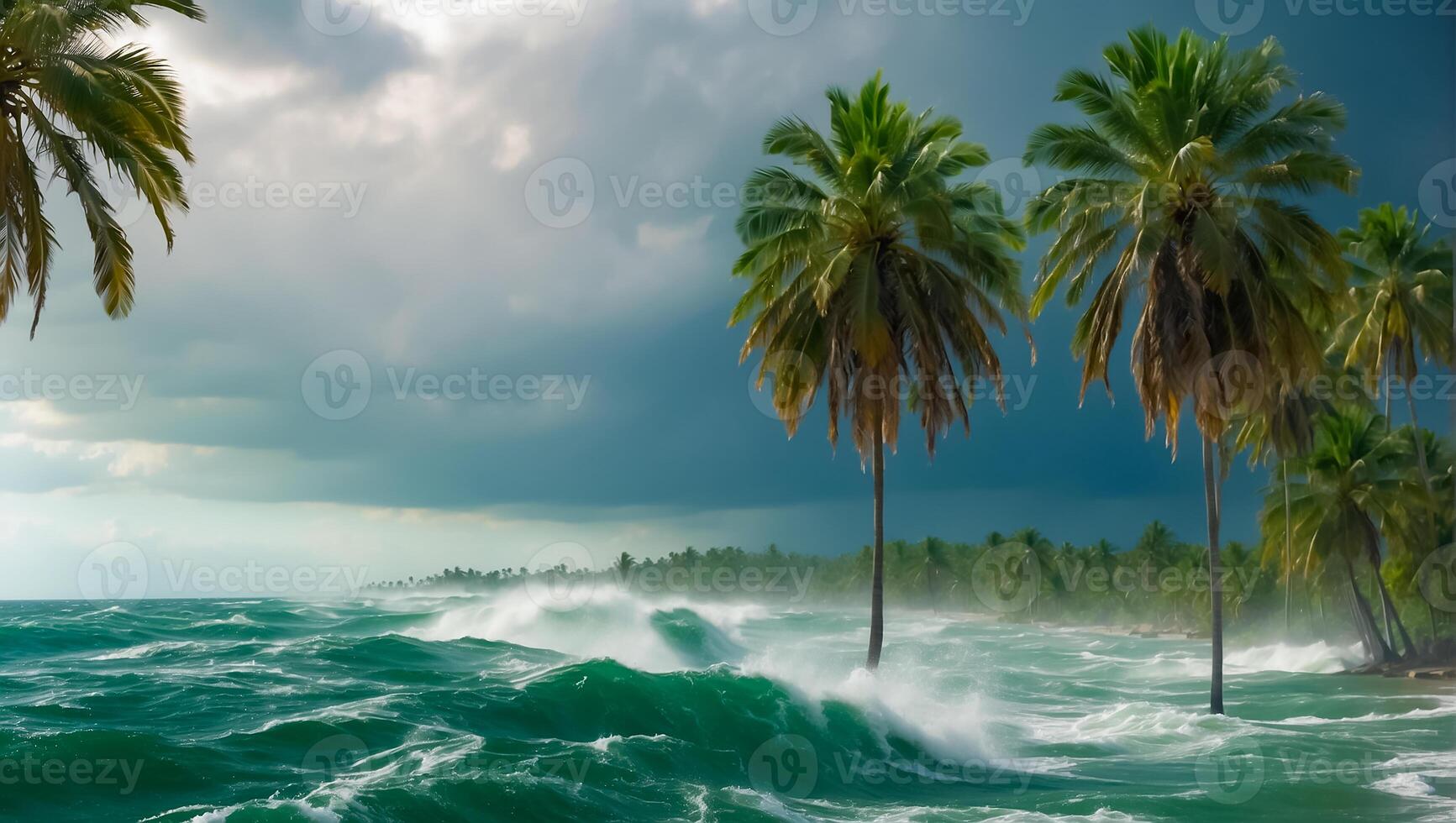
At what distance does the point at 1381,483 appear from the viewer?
37156 mm

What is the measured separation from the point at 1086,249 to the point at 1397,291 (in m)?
23.0

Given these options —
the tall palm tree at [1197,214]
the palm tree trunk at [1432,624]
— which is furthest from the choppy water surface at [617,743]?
the palm tree trunk at [1432,624]

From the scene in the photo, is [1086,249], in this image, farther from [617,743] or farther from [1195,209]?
[617,743]

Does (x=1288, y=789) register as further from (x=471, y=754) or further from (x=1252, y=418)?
(x=1252, y=418)

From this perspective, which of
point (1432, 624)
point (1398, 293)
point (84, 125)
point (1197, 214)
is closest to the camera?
point (84, 125)

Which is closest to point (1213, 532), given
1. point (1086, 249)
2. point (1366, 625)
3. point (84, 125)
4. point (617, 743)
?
point (1086, 249)

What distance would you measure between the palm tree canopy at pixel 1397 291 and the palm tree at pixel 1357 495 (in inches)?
96.8

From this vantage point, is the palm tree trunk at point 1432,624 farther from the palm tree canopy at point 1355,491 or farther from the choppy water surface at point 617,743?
the choppy water surface at point 617,743

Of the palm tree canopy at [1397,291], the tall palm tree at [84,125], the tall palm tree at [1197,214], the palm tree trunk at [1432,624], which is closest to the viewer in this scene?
the tall palm tree at [84,125]

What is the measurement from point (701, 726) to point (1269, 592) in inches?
2963

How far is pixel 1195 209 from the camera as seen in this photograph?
18156mm

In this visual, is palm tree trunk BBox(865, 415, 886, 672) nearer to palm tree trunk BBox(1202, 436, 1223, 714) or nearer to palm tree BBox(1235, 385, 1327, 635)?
palm tree trunk BBox(1202, 436, 1223, 714)

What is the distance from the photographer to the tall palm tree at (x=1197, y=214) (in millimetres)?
18000

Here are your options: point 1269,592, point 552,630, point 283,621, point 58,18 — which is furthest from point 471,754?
point 1269,592
